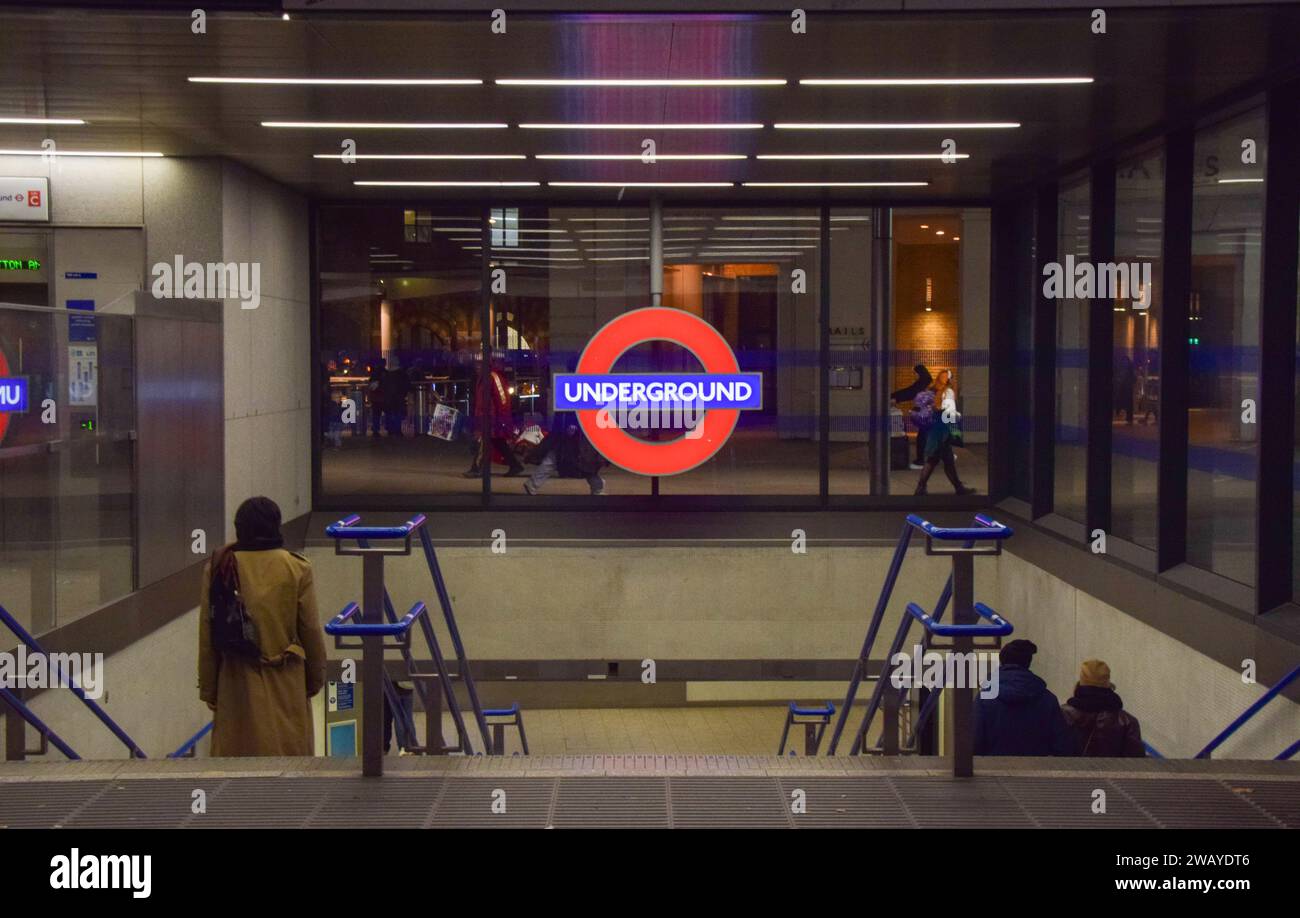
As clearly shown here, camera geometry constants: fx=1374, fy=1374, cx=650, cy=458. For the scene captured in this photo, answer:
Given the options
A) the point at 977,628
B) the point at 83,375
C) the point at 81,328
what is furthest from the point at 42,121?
the point at 977,628

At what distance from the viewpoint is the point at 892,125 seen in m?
9.14

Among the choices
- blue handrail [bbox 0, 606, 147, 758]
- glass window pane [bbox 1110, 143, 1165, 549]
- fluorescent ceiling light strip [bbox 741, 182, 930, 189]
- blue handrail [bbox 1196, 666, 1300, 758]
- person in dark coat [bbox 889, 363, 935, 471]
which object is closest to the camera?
blue handrail [bbox 0, 606, 147, 758]

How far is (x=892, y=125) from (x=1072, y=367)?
344cm

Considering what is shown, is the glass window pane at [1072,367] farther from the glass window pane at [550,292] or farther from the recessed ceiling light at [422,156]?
the recessed ceiling light at [422,156]

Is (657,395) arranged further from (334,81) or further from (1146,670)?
(334,81)

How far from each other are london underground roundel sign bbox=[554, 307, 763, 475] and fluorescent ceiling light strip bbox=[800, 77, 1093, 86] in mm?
5147

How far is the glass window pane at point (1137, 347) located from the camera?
377 inches

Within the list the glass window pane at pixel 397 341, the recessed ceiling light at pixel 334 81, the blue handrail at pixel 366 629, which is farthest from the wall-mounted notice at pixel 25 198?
the blue handrail at pixel 366 629

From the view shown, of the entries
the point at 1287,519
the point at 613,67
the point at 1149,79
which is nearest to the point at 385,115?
the point at 613,67

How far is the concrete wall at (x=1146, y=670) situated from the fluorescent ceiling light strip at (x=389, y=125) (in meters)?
5.57

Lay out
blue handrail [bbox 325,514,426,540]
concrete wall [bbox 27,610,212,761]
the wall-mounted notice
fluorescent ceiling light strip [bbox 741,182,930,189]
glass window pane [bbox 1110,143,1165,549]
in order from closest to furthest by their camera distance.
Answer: blue handrail [bbox 325,514,426,540]
concrete wall [bbox 27,610,212,761]
glass window pane [bbox 1110,143,1165,549]
the wall-mounted notice
fluorescent ceiling light strip [bbox 741,182,930,189]

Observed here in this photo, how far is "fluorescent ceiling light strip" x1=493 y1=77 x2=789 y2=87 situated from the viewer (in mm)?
7602

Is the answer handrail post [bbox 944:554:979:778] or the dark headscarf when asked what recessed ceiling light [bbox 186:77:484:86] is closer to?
the dark headscarf

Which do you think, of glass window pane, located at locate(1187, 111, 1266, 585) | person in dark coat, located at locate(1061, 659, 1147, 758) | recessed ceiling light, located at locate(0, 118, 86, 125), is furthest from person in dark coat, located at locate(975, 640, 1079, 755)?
recessed ceiling light, located at locate(0, 118, 86, 125)
